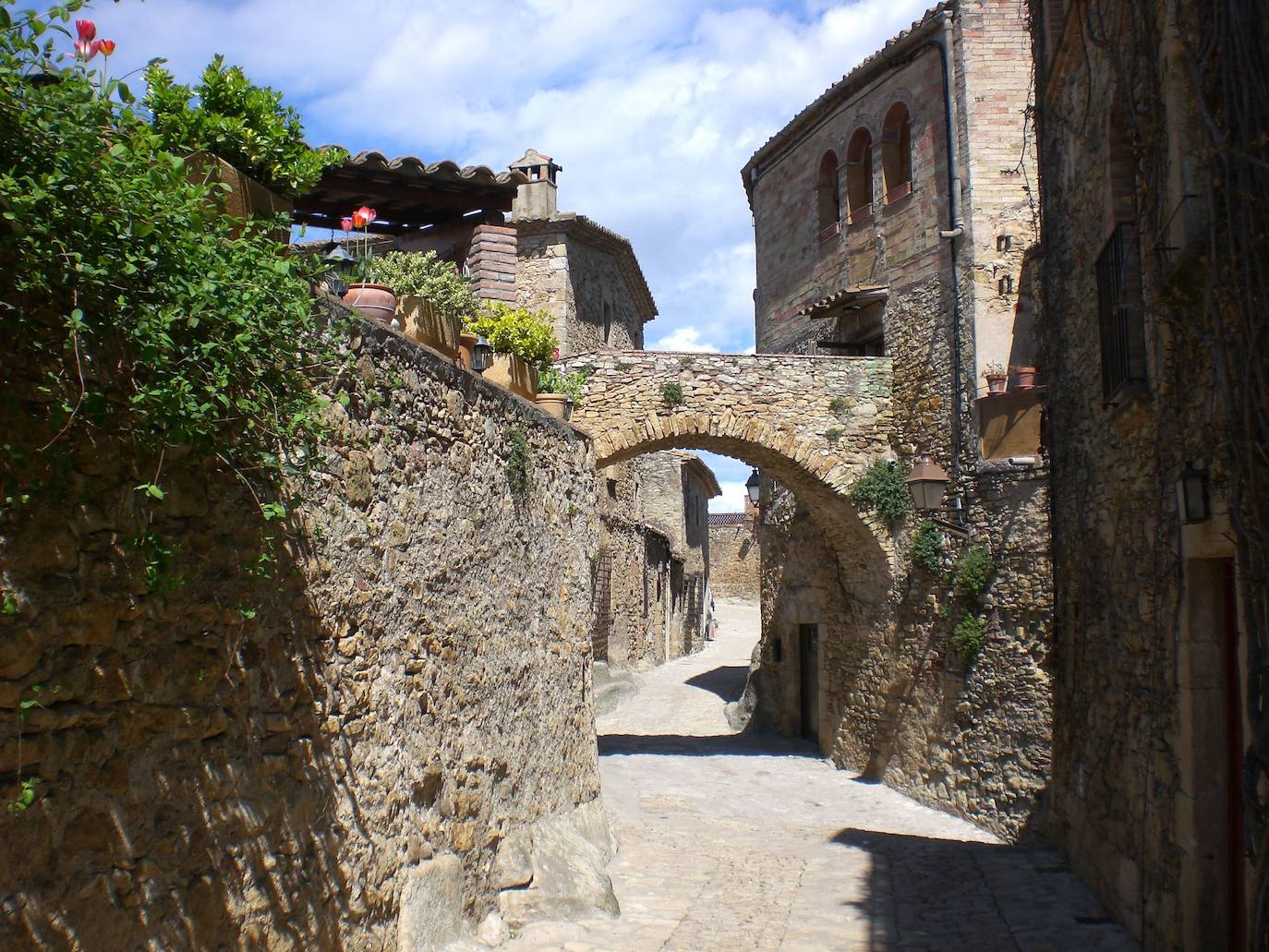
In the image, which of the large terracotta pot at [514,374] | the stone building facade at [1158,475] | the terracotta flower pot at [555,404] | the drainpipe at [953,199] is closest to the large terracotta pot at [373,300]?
the large terracotta pot at [514,374]

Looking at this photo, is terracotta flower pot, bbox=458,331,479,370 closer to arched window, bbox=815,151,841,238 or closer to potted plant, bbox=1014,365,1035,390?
potted plant, bbox=1014,365,1035,390

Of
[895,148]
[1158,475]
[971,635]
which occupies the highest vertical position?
[895,148]

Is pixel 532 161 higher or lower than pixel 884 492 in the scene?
higher

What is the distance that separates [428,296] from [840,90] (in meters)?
10.4

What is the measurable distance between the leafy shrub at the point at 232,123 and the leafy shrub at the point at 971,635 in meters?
9.60

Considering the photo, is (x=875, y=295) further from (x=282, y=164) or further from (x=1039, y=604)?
(x=282, y=164)

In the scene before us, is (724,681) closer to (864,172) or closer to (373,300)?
(864,172)

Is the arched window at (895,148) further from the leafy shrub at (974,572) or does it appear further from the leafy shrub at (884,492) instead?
the leafy shrub at (974,572)

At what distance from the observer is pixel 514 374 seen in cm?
786

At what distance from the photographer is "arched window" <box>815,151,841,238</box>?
16.1 metres

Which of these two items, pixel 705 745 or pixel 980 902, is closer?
pixel 980 902

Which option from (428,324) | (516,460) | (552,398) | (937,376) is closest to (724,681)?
(937,376)

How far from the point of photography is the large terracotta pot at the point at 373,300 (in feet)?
16.9

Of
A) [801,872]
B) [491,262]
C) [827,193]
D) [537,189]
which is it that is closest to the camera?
[801,872]
